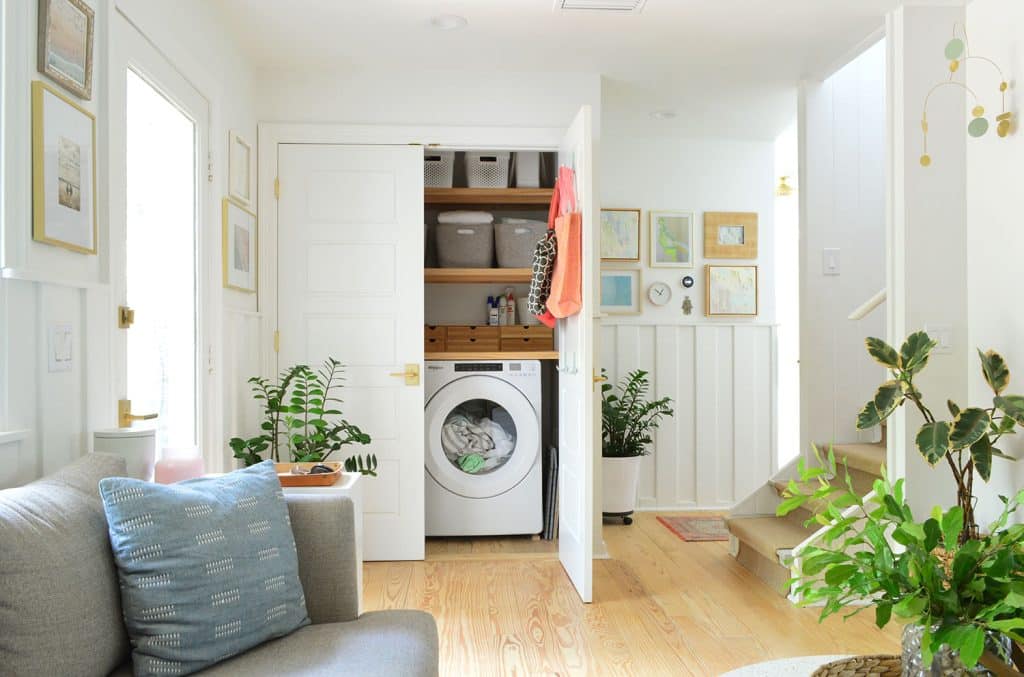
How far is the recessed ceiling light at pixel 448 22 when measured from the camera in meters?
3.38

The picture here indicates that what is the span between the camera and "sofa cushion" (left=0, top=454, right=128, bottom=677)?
128 cm

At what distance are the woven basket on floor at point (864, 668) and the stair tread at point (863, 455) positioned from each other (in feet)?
7.67

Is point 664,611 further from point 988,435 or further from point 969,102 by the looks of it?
point 969,102

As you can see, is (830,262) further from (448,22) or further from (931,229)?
(448,22)

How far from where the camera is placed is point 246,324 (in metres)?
3.70

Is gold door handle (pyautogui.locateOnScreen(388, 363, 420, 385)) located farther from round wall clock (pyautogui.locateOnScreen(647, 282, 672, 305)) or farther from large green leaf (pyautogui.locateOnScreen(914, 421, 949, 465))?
large green leaf (pyautogui.locateOnScreen(914, 421, 949, 465))

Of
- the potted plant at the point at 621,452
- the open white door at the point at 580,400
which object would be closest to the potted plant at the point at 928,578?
the open white door at the point at 580,400

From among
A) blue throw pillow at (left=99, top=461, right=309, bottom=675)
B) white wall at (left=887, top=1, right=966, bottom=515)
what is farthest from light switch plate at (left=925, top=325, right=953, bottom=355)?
blue throw pillow at (left=99, top=461, right=309, bottom=675)

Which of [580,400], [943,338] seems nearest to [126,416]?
[580,400]

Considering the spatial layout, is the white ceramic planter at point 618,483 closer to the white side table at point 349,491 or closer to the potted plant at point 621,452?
the potted plant at point 621,452

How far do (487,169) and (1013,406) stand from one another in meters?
2.79

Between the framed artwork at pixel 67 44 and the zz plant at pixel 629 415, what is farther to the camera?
the zz plant at pixel 629 415

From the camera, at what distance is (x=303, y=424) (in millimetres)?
3379

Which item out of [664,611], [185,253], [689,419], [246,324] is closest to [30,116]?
[185,253]
